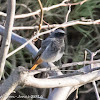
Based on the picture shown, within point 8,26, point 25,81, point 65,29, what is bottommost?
point 25,81

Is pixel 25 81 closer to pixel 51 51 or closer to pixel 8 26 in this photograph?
pixel 8 26

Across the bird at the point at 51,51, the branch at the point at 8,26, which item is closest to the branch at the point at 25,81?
the branch at the point at 8,26

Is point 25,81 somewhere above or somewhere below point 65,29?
below

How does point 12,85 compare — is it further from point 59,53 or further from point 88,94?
point 88,94

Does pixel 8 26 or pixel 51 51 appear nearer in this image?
pixel 8 26

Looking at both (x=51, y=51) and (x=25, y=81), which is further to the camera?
(x=51, y=51)

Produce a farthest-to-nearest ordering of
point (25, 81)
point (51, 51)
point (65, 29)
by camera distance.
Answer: point (65, 29) < point (51, 51) < point (25, 81)

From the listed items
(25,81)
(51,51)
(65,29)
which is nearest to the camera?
(25,81)

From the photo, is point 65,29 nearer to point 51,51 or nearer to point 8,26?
A: point 51,51

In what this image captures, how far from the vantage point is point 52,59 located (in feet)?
10.0

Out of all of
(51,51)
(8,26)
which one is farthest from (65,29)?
(8,26)

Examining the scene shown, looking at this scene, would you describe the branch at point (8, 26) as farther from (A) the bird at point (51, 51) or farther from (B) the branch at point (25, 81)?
(A) the bird at point (51, 51)

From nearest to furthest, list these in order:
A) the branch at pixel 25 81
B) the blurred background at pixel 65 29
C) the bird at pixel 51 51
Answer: the branch at pixel 25 81, the bird at pixel 51 51, the blurred background at pixel 65 29

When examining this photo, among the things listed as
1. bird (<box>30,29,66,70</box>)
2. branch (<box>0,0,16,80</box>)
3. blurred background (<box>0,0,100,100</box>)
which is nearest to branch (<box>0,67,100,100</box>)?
branch (<box>0,0,16,80</box>)
